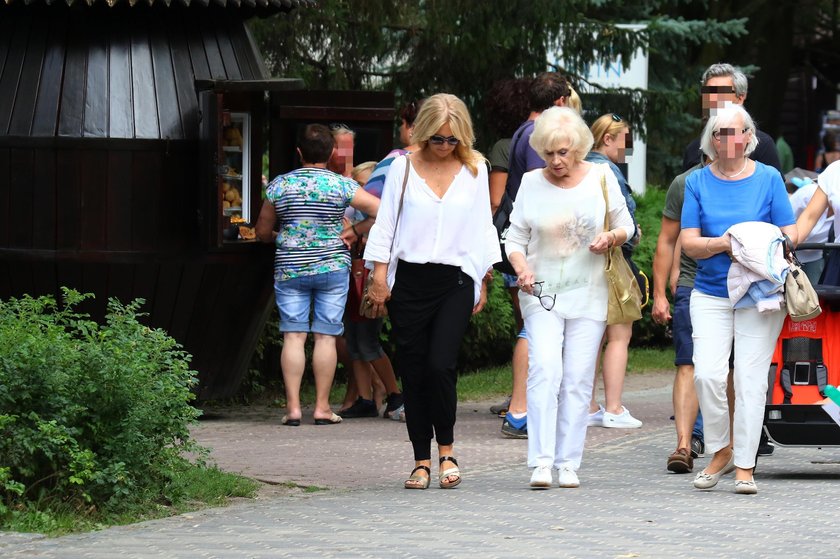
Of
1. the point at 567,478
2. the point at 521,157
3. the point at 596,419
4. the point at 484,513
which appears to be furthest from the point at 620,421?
the point at 484,513

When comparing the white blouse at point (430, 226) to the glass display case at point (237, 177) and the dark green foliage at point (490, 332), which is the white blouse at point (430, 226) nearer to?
the glass display case at point (237, 177)

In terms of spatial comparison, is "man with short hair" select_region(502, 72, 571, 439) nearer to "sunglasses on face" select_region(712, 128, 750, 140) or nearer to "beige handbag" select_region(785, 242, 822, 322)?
"sunglasses on face" select_region(712, 128, 750, 140)

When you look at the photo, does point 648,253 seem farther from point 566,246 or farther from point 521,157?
point 566,246

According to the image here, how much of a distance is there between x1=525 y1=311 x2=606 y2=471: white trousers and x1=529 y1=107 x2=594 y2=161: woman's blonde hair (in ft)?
2.44

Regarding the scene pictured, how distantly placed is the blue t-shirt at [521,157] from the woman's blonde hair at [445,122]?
1.58 metres

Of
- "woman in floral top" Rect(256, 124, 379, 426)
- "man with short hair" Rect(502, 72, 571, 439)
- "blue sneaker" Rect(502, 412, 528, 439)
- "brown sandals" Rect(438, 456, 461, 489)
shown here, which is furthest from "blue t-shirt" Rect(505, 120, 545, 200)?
"brown sandals" Rect(438, 456, 461, 489)

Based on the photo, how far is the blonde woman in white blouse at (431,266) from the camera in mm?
7578

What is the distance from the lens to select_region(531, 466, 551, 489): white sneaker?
7.40 m

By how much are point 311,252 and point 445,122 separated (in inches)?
97.7

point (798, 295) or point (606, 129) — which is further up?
point (606, 129)

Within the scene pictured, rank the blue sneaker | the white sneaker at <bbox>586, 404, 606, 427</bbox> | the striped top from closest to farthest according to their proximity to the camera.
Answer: the blue sneaker
the striped top
the white sneaker at <bbox>586, 404, 606, 427</bbox>

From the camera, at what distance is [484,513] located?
6727 mm

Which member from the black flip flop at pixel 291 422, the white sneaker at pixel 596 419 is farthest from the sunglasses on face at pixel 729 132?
the black flip flop at pixel 291 422

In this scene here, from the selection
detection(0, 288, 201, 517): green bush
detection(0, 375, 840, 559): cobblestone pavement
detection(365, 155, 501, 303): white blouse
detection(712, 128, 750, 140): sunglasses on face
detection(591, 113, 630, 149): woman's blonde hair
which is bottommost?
detection(0, 375, 840, 559): cobblestone pavement
